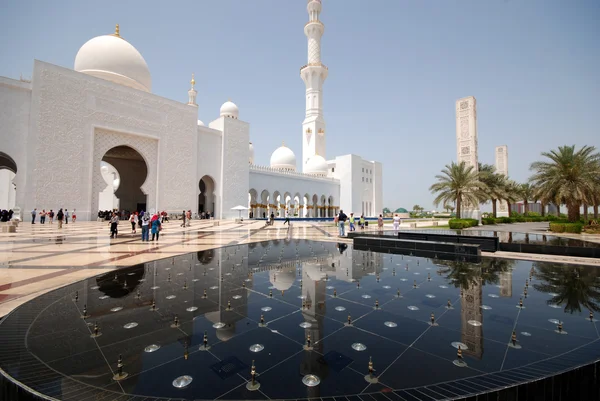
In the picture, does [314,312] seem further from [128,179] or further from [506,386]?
[128,179]

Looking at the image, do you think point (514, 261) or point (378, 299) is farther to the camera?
point (514, 261)

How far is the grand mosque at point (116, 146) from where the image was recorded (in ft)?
52.2

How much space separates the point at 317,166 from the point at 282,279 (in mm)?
33703

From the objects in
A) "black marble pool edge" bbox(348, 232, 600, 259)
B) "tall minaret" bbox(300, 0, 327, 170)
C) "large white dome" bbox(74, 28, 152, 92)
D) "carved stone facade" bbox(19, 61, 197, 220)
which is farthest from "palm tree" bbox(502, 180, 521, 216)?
"large white dome" bbox(74, 28, 152, 92)

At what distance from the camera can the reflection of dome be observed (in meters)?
4.40

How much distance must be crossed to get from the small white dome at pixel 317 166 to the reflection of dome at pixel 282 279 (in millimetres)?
32992

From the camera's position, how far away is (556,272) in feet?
17.5

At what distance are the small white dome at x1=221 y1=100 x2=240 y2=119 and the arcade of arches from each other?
29.7 feet

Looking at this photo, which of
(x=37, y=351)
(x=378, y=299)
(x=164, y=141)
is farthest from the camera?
(x=164, y=141)

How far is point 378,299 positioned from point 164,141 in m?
21.8

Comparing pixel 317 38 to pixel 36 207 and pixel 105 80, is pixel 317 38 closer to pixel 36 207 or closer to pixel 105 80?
pixel 105 80

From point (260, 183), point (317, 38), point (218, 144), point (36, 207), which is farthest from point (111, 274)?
point (317, 38)

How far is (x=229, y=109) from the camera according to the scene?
3125 centimetres

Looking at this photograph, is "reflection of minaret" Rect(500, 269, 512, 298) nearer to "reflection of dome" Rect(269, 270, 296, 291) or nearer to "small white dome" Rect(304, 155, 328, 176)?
"reflection of dome" Rect(269, 270, 296, 291)
